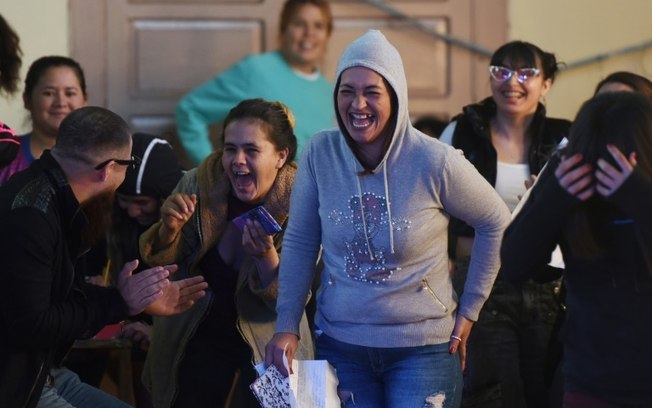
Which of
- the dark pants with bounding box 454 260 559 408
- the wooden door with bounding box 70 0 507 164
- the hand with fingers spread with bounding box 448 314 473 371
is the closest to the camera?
the hand with fingers spread with bounding box 448 314 473 371

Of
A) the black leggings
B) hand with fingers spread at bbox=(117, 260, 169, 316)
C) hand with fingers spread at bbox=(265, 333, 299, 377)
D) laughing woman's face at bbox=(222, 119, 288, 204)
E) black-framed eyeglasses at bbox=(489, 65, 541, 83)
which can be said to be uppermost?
black-framed eyeglasses at bbox=(489, 65, 541, 83)

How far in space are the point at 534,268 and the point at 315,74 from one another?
3163 millimetres

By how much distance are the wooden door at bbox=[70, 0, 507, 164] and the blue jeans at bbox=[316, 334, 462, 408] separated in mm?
2900

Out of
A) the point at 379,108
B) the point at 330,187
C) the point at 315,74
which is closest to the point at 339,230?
the point at 330,187

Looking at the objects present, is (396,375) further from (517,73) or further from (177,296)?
(517,73)

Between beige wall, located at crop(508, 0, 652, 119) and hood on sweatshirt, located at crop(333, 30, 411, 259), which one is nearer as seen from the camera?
hood on sweatshirt, located at crop(333, 30, 411, 259)

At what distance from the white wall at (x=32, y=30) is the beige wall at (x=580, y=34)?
7.97 ft

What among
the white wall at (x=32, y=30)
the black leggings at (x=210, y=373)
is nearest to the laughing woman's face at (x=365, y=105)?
the black leggings at (x=210, y=373)

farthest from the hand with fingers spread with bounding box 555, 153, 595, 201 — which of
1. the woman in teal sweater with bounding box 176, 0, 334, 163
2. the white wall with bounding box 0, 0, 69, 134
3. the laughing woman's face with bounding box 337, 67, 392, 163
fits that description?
the white wall with bounding box 0, 0, 69, 134

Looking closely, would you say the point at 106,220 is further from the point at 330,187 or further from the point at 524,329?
the point at 524,329

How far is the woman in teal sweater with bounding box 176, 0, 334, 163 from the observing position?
6102 mm

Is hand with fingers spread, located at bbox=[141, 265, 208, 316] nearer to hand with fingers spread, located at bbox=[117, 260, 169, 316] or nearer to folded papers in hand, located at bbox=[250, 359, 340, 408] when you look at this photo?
hand with fingers spread, located at bbox=[117, 260, 169, 316]

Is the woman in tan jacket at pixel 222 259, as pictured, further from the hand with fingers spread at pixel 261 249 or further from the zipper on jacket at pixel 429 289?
the zipper on jacket at pixel 429 289

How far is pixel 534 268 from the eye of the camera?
3264 mm
